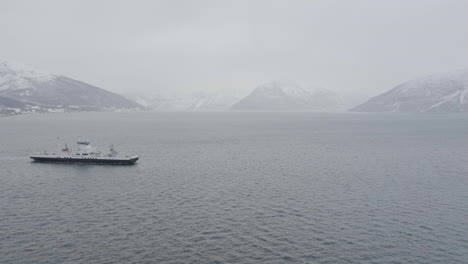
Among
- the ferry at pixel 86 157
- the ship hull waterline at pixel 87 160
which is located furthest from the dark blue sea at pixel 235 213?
the ferry at pixel 86 157

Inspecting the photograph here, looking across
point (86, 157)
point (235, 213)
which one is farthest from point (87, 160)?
point (235, 213)

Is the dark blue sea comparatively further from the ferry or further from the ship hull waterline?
the ferry

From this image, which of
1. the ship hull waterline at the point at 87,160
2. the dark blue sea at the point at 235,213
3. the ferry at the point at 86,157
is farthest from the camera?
the ferry at the point at 86,157

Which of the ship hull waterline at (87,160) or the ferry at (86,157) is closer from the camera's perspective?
the ship hull waterline at (87,160)

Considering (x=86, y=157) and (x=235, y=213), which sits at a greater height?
(x=86, y=157)

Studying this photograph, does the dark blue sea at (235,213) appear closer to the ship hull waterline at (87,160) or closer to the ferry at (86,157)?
the ship hull waterline at (87,160)

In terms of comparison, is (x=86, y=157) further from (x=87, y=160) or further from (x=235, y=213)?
(x=235, y=213)

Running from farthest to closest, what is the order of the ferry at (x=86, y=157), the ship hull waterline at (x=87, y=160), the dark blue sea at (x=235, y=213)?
1. the ferry at (x=86, y=157)
2. the ship hull waterline at (x=87, y=160)
3. the dark blue sea at (x=235, y=213)

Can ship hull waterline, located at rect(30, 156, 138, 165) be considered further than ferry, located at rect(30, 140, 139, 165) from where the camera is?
No

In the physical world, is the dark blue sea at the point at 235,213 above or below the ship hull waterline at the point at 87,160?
below

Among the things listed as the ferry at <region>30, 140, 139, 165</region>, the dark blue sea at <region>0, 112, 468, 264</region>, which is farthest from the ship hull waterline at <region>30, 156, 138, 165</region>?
the dark blue sea at <region>0, 112, 468, 264</region>

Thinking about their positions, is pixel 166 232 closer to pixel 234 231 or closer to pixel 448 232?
pixel 234 231

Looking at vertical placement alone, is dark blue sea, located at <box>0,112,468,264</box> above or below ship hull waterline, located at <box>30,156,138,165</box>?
below

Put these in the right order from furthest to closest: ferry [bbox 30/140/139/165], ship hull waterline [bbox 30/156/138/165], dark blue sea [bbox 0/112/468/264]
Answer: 1. ferry [bbox 30/140/139/165]
2. ship hull waterline [bbox 30/156/138/165]
3. dark blue sea [bbox 0/112/468/264]
